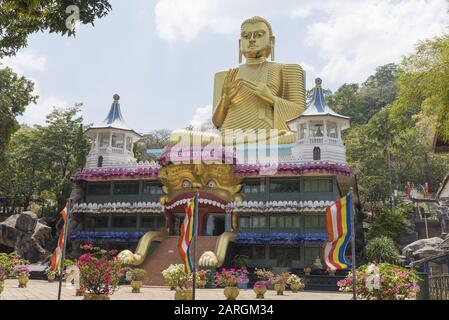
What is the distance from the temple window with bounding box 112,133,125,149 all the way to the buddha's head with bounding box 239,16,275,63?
1234cm

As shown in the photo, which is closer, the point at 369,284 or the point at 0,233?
the point at 369,284

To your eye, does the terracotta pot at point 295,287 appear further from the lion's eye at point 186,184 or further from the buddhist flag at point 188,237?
the lion's eye at point 186,184

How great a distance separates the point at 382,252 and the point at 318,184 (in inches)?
243

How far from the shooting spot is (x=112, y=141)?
1399 inches

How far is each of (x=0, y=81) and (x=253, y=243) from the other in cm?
1825

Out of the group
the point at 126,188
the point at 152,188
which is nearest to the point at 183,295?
the point at 152,188

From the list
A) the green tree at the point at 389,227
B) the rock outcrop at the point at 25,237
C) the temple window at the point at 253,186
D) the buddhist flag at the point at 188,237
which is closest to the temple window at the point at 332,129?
the temple window at the point at 253,186

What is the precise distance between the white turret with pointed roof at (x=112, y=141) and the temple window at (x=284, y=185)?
1074 centimetres

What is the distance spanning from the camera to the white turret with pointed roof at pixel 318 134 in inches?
1182
